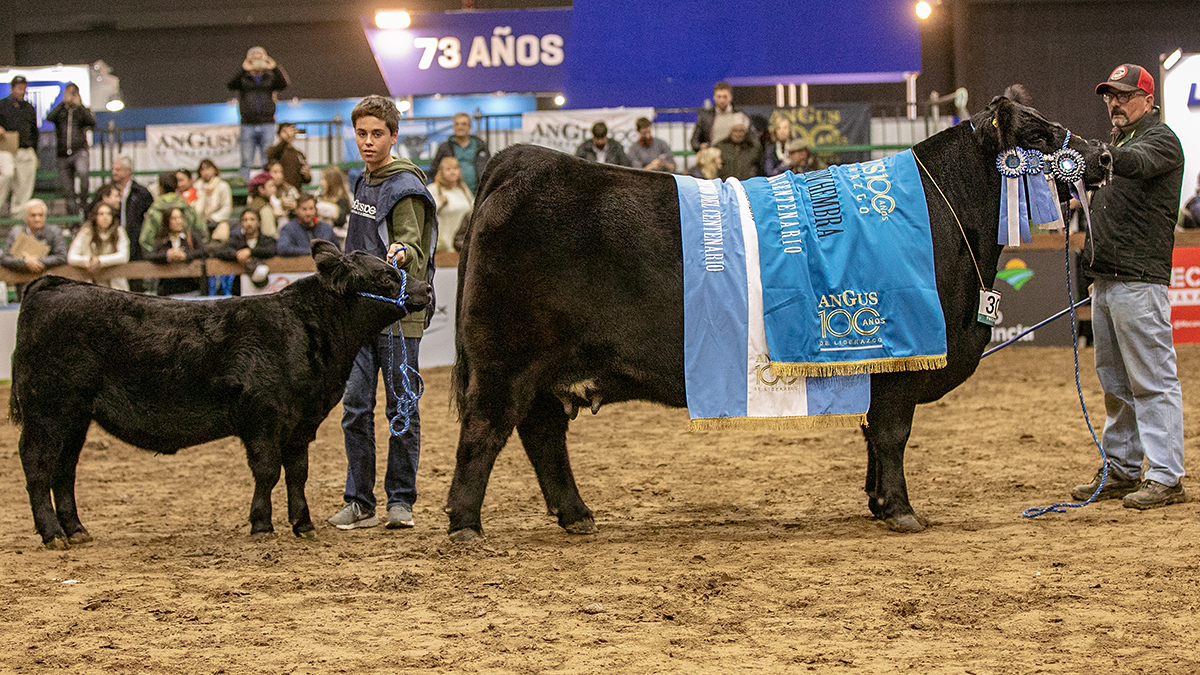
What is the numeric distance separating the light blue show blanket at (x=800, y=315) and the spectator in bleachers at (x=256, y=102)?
12.6m

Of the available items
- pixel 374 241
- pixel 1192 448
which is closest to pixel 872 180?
pixel 374 241

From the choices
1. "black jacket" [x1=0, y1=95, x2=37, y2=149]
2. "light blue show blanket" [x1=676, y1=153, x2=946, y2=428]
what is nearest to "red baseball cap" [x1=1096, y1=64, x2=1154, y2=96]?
"light blue show blanket" [x1=676, y1=153, x2=946, y2=428]

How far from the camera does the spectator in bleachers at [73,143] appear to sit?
55.8 feet

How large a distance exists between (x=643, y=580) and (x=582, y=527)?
1.06 meters

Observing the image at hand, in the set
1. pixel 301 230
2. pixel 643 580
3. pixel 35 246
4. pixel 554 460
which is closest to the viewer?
pixel 643 580

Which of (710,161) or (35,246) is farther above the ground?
(710,161)

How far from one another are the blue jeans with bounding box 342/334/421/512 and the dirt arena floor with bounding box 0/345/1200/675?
0.24 m

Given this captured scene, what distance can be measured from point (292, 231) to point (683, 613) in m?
10.3

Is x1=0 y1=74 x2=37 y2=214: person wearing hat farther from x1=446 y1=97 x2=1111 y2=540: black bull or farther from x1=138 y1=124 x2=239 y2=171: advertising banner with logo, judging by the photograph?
x1=446 y1=97 x2=1111 y2=540: black bull

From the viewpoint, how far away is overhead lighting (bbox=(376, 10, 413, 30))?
779 inches

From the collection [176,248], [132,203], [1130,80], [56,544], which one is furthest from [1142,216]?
[132,203]

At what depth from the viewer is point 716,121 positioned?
15.2m

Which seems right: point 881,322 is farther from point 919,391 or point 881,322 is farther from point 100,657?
point 100,657

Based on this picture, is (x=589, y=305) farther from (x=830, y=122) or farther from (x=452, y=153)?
(x=830, y=122)
